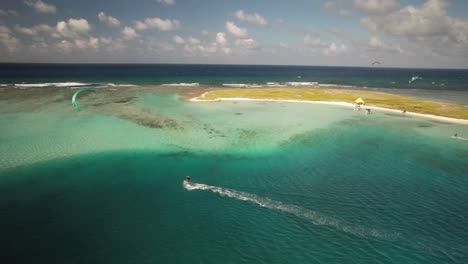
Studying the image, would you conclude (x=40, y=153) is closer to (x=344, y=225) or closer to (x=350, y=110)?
(x=344, y=225)

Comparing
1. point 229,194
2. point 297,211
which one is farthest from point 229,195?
point 297,211

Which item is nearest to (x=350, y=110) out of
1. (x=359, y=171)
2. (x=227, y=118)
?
(x=227, y=118)

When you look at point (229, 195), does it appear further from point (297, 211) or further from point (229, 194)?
point (297, 211)

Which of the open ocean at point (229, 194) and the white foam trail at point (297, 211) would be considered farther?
the white foam trail at point (297, 211)

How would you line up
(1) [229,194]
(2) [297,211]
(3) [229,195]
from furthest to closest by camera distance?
1. (1) [229,194]
2. (3) [229,195]
3. (2) [297,211]

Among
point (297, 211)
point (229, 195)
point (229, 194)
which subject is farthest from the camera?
point (229, 194)
